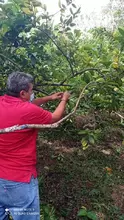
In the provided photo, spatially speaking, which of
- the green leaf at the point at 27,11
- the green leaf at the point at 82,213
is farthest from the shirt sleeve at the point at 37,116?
the green leaf at the point at 82,213

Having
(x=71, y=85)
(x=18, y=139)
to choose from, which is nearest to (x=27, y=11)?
(x=71, y=85)

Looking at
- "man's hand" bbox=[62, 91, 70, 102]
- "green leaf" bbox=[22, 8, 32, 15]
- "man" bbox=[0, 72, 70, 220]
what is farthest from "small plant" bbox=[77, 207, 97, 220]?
"green leaf" bbox=[22, 8, 32, 15]

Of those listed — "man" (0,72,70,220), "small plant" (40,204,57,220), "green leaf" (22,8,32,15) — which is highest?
"green leaf" (22,8,32,15)

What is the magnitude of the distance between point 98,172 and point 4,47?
2.32 metres

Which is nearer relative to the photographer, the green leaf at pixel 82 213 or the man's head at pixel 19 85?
the man's head at pixel 19 85

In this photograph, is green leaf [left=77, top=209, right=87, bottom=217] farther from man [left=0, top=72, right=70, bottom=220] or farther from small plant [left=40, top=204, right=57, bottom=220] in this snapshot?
man [left=0, top=72, right=70, bottom=220]

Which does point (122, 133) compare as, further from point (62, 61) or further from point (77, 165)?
point (62, 61)

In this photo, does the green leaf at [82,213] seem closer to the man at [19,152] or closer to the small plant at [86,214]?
the small plant at [86,214]

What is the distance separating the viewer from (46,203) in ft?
11.8

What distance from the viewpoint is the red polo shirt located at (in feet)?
7.14

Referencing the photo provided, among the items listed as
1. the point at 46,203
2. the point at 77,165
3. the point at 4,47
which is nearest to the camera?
the point at 4,47

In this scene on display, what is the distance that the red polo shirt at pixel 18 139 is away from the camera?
7.14 ft

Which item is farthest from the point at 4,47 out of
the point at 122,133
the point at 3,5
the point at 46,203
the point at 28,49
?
the point at 122,133

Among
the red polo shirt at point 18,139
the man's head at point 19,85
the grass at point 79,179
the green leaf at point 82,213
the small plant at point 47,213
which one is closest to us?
the red polo shirt at point 18,139
